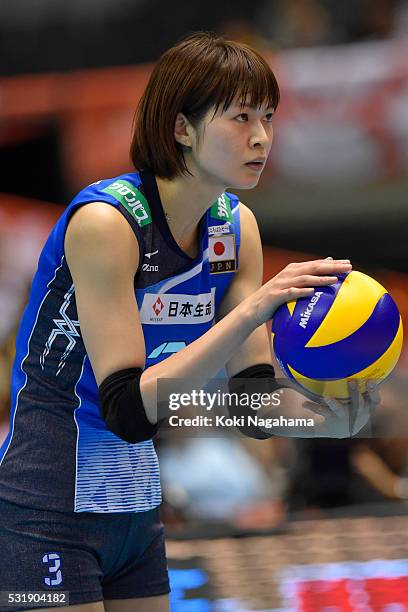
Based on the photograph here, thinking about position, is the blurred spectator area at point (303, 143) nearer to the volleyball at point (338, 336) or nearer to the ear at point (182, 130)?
the ear at point (182, 130)

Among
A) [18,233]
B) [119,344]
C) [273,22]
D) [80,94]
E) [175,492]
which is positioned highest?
[273,22]

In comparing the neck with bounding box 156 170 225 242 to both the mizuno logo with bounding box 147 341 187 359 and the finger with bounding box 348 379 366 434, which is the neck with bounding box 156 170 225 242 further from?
the finger with bounding box 348 379 366 434

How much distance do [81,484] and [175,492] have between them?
12.6 ft

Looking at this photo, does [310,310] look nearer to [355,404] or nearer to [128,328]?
[355,404]

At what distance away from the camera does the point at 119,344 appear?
2.17 metres

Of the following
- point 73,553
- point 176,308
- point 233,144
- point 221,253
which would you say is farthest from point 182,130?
point 73,553

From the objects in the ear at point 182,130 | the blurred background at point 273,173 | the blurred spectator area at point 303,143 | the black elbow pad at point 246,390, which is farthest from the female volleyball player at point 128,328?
the blurred spectator area at point 303,143

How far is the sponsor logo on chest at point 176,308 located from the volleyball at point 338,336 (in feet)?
0.76

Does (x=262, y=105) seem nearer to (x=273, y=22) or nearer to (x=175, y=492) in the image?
(x=175, y=492)

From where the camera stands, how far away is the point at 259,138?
2.30m

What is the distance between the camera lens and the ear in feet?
7.70

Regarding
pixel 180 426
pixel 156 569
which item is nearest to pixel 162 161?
pixel 180 426

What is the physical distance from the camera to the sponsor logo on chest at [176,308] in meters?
2.34

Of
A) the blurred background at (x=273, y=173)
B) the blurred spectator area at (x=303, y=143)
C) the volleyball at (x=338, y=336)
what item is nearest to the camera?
the volleyball at (x=338, y=336)
